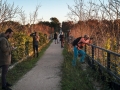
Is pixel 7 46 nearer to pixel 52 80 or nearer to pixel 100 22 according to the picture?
pixel 52 80

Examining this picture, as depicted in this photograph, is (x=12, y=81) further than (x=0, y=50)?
Yes

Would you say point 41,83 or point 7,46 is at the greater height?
point 7,46

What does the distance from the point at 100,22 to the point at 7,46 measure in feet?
14.1

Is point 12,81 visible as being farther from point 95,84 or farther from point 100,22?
point 100,22

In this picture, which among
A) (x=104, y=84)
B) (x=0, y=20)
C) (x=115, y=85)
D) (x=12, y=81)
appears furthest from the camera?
(x=0, y=20)

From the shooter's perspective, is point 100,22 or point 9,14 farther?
point 9,14

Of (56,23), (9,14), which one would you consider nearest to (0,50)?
(9,14)

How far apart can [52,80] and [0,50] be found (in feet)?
7.46

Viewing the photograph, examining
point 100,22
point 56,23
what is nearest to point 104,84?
point 100,22

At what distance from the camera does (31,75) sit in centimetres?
910

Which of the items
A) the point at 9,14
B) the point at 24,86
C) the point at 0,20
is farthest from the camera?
the point at 9,14

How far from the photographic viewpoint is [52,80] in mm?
8094

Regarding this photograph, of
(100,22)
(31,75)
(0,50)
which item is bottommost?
(31,75)

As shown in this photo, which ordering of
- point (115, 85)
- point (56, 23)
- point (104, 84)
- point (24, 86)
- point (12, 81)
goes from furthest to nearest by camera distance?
point (56, 23) < point (12, 81) < point (24, 86) < point (104, 84) < point (115, 85)
